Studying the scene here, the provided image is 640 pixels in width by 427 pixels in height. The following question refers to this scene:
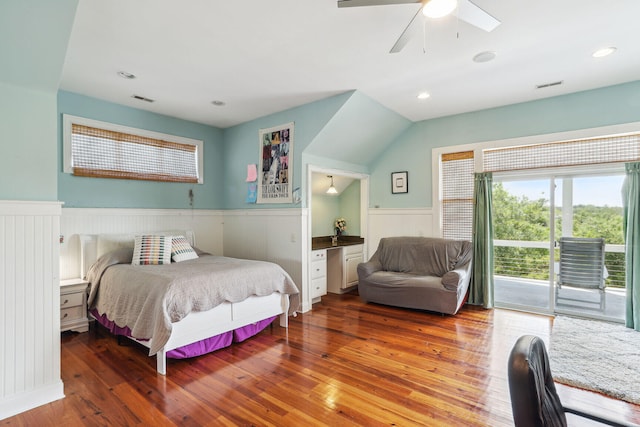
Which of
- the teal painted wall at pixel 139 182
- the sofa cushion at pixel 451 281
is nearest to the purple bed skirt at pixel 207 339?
the teal painted wall at pixel 139 182

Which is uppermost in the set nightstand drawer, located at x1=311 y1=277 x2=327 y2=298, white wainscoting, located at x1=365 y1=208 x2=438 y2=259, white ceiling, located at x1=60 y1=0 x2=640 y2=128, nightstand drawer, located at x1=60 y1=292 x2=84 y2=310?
white ceiling, located at x1=60 y1=0 x2=640 y2=128

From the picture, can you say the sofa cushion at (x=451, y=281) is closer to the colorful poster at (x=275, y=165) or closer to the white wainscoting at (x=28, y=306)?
the colorful poster at (x=275, y=165)

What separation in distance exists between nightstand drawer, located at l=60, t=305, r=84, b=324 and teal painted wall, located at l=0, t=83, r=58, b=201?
182 centimetres

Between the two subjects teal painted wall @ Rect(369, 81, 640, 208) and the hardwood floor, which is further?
teal painted wall @ Rect(369, 81, 640, 208)

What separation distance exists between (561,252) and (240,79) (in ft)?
14.4

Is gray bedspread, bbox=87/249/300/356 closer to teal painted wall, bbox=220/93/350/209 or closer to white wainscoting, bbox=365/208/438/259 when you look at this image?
teal painted wall, bbox=220/93/350/209

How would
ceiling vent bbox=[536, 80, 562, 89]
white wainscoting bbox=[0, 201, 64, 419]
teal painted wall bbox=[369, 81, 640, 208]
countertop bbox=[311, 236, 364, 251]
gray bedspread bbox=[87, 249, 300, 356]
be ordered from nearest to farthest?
white wainscoting bbox=[0, 201, 64, 419], gray bedspread bbox=[87, 249, 300, 356], ceiling vent bbox=[536, 80, 562, 89], teal painted wall bbox=[369, 81, 640, 208], countertop bbox=[311, 236, 364, 251]

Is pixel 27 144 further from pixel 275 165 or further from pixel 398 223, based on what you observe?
pixel 398 223

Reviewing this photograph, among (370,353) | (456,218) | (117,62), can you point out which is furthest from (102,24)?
(456,218)

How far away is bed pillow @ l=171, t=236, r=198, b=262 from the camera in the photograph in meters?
3.88

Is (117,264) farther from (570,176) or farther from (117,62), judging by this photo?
(570,176)

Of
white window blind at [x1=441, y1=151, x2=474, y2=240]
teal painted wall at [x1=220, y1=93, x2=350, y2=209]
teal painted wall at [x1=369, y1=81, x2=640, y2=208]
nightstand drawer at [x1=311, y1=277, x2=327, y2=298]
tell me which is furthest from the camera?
white window blind at [x1=441, y1=151, x2=474, y2=240]

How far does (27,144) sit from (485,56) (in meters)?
3.75

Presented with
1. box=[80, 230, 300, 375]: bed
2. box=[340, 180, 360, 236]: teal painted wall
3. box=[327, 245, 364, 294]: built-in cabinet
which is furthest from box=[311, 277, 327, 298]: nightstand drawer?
box=[340, 180, 360, 236]: teal painted wall
